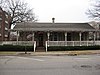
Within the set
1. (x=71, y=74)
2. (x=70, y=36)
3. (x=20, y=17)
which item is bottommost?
(x=71, y=74)

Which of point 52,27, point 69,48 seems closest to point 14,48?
point 69,48

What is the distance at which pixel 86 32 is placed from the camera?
4181 cm

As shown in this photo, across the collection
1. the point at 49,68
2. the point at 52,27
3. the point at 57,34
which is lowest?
the point at 49,68

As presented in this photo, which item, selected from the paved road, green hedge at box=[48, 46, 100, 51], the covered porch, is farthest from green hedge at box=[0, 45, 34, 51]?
the paved road

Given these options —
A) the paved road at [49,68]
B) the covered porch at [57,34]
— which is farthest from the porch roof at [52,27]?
the paved road at [49,68]

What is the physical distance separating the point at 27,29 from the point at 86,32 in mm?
11159

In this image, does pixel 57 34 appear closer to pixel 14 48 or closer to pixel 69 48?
pixel 69 48

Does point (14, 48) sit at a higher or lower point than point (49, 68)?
higher

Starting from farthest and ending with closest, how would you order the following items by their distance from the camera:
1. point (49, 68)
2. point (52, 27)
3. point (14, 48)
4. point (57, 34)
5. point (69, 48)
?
point (52, 27) < point (57, 34) < point (69, 48) < point (14, 48) < point (49, 68)

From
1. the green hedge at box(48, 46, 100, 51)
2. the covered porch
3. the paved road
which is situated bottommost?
the paved road

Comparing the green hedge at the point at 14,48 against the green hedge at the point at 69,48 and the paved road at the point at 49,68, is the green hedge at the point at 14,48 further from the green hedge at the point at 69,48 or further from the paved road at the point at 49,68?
the paved road at the point at 49,68

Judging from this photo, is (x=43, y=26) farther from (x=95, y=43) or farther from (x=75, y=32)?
(x=95, y=43)

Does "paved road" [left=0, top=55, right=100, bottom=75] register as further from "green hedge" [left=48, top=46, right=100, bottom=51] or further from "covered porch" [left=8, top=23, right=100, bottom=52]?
"covered porch" [left=8, top=23, right=100, bottom=52]

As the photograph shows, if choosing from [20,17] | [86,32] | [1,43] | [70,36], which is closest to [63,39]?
[70,36]
